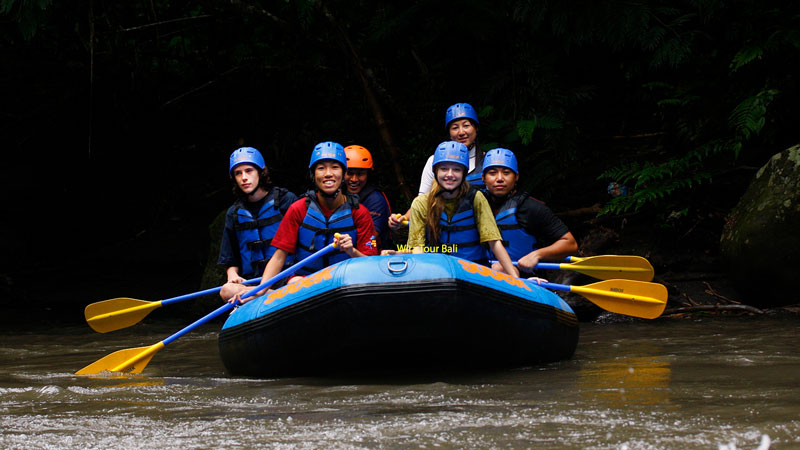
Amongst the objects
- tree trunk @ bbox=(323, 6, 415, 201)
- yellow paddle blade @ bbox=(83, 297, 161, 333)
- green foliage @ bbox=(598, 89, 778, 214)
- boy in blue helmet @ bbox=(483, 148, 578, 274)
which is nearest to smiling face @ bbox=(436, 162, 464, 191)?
boy in blue helmet @ bbox=(483, 148, 578, 274)

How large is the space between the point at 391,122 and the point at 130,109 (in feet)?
11.1

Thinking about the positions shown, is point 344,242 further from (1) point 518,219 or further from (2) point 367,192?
(2) point 367,192

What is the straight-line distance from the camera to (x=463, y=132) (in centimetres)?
613

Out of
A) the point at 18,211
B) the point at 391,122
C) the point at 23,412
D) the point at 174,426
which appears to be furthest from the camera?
the point at 18,211

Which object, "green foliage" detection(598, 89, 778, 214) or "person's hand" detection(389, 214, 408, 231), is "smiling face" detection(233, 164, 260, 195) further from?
"green foliage" detection(598, 89, 778, 214)

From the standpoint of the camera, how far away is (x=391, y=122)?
959 cm

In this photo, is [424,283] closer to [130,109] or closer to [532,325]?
[532,325]

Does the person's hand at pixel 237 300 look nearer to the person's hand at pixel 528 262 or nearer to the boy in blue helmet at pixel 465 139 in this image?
the boy in blue helmet at pixel 465 139

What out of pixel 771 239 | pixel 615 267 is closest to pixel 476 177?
pixel 615 267

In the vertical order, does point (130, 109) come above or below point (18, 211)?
above

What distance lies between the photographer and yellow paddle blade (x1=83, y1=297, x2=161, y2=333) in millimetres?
5738

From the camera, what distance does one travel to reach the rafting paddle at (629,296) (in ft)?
16.9

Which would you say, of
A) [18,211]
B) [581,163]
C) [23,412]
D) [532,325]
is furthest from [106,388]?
[18,211]

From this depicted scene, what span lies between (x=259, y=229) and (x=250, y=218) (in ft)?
0.31
